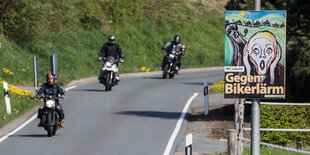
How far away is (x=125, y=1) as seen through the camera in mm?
49594

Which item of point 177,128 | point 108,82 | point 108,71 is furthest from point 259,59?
point 108,82

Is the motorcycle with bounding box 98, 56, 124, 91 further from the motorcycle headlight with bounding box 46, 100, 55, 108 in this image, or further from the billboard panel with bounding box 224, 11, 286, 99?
the billboard panel with bounding box 224, 11, 286, 99

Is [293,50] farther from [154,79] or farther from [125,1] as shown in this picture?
[125,1]

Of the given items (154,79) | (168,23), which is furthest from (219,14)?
(154,79)

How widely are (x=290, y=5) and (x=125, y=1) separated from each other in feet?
92.6

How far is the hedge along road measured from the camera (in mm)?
16078

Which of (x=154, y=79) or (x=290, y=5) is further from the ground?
(x=290, y=5)

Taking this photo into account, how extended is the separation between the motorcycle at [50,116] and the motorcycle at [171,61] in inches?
551

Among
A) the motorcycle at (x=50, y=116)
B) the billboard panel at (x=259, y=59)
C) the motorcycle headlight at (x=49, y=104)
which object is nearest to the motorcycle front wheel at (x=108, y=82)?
the motorcycle at (x=50, y=116)

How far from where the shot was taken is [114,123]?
19516 mm

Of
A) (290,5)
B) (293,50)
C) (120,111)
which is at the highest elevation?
(290,5)

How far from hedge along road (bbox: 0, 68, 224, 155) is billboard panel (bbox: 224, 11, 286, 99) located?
5.32 meters

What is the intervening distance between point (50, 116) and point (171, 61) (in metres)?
14.6

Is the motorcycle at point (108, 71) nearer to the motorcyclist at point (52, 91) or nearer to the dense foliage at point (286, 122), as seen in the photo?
the motorcyclist at point (52, 91)
